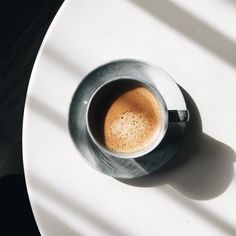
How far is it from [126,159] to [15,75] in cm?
80

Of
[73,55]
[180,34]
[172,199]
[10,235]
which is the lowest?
[10,235]

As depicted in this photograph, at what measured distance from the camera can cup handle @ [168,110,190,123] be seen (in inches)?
36.2

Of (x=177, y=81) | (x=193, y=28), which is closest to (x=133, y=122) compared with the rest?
(x=177, y=81)

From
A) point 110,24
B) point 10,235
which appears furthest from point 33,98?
point 10,235

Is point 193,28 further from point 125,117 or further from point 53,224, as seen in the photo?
point 53,224

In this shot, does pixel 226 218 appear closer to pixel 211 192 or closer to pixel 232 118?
pixel 211 192

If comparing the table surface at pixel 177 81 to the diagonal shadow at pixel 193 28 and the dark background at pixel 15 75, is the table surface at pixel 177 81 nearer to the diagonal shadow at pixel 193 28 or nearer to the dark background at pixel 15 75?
the diagonal shadow at pixel 193 28

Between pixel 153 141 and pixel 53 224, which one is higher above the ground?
pixel 153 141

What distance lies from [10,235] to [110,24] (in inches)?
33.9

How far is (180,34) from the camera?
998 mm

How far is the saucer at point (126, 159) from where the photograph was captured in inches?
38.3

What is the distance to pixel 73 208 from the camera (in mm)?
1019

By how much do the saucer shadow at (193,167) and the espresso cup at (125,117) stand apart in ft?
0.22

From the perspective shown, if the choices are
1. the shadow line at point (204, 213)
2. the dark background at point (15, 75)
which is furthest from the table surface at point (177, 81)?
the dark background at point (15, 75)
